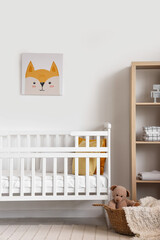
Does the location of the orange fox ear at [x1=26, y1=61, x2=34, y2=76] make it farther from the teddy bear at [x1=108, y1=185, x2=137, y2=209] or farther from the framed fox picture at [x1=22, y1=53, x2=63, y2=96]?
the teddy bear at [x1=108, y1=185, x2=137, y2=209]

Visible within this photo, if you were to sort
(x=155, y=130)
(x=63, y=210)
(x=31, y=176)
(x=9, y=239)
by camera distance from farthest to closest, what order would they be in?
(x=63, y=210) < (x=155, y=130) < (x=31, y=176) < (x=9, y=239)

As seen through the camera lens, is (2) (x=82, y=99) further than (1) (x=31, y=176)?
Yes

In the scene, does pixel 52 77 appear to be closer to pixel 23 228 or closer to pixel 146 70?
pixel 146 70

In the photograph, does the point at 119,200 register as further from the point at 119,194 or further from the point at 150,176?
the point at 150,176

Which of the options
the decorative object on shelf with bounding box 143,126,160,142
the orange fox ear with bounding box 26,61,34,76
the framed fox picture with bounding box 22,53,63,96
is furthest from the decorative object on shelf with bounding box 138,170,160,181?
the orange fox ear with bounding box 26,61,34,76

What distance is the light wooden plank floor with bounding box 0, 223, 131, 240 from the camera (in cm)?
246

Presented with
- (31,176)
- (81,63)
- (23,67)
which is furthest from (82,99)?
(31,176)

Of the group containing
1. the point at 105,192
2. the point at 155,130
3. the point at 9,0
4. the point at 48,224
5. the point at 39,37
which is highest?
the point at 9,0

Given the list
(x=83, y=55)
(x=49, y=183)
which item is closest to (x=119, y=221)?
(x=49, y=183)

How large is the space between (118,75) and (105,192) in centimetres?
110

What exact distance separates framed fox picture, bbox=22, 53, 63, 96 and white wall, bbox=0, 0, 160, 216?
0.06 metres

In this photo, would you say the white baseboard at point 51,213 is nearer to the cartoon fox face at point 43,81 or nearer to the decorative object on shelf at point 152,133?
the decorative object on shelf at point 152,133

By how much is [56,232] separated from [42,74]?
1.39 meters

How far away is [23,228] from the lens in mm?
2709
